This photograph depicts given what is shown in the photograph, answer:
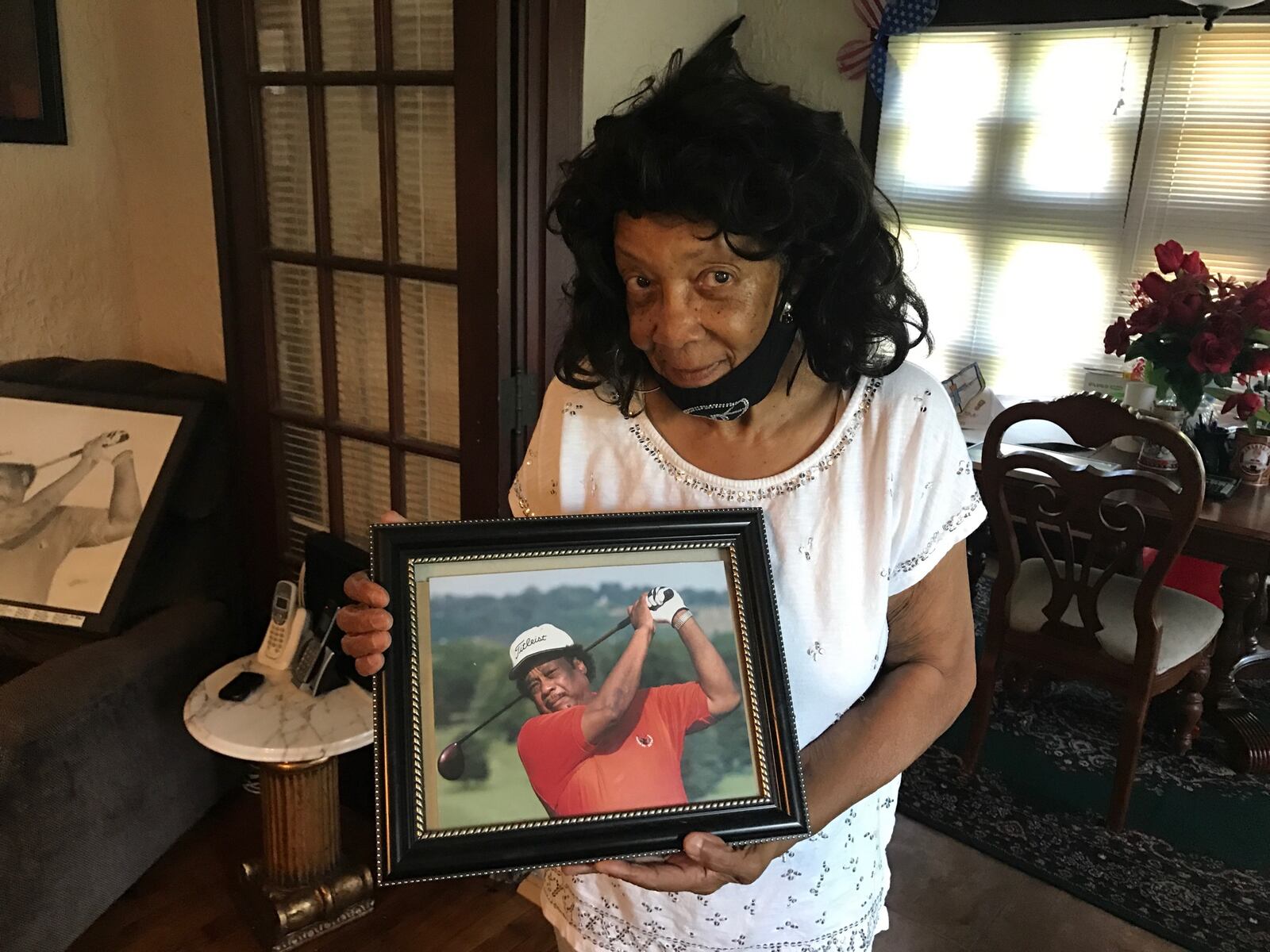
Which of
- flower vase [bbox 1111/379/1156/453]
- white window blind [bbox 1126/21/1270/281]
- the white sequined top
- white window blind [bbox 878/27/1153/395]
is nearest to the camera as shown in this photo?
the white sequined top

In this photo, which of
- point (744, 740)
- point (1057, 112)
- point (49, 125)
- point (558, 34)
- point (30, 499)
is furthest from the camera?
point (1057, 112)

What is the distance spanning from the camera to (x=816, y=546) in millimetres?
882

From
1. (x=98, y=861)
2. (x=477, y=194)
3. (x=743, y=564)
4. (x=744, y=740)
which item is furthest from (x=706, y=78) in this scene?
(x=98, y=861)

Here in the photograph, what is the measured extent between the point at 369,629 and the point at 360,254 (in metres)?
1.33

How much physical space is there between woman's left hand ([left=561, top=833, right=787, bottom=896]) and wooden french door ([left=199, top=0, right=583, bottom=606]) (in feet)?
3.73

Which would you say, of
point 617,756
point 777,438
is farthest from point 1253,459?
point 617,756

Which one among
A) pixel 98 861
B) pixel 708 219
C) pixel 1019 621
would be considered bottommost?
pixel 98 861

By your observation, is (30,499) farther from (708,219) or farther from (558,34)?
(708,219)

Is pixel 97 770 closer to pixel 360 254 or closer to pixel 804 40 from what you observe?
pixel 360 254

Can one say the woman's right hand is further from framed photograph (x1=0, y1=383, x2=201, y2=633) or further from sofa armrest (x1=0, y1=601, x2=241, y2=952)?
framed photograph (x1=0, y1=383, x2=201, y2=633)

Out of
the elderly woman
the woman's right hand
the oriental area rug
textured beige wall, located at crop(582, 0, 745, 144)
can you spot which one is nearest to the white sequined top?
the elderly woman

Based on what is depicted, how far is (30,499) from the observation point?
2.05 metres

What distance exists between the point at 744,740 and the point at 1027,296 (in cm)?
318

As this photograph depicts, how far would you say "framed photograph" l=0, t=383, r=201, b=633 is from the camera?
1994 mm
